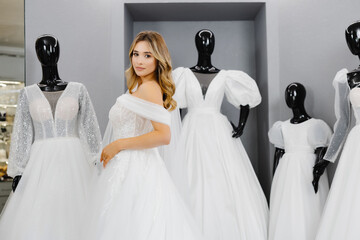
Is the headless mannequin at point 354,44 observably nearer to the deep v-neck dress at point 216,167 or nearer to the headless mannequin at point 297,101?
the headless mannequin at point 297,101

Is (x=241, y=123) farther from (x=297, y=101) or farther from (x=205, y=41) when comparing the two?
(x=205, y=41)

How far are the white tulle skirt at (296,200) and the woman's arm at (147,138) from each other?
5.24 feet

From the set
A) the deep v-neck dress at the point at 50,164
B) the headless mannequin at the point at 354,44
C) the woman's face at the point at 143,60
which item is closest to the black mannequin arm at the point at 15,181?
the deep v-neck dress at the point at 50,164

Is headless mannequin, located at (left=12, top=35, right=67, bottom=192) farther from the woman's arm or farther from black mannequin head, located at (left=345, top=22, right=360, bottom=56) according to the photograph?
black mannequin head, located at (left=345, top=22, right=360, bottom=56)

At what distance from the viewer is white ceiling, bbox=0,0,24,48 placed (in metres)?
4.49

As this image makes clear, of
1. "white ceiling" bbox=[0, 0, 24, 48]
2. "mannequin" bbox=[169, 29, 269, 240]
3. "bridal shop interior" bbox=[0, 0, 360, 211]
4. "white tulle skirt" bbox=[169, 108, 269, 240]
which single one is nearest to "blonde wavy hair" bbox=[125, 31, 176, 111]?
"mannequin" bbox=[169, 29, 269, 240]

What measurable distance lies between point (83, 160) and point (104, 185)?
1.02 meters

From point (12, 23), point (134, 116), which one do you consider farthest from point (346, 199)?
point (12, 23)

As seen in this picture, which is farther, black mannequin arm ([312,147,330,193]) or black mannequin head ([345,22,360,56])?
black mannequin arm ([312,147,330,193])

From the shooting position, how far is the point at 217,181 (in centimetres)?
367

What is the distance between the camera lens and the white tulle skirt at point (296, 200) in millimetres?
3635

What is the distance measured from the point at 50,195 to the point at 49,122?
59cm

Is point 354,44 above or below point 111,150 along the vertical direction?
above

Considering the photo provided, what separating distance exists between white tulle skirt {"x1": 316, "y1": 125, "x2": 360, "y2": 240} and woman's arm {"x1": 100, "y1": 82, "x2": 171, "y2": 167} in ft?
4.50
